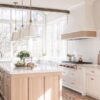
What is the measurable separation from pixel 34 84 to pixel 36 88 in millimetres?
102

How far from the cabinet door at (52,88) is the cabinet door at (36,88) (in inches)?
4.6

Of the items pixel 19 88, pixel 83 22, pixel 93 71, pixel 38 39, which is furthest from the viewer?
pixel 38 39

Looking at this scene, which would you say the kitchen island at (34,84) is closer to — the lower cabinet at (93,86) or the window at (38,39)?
the lower cabinet at (93,86)

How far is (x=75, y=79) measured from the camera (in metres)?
6.85

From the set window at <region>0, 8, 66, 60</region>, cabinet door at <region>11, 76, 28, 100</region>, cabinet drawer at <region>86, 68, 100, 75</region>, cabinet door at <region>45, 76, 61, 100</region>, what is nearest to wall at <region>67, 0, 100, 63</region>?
cabinet drawer at <region>86, 68, 100, 75</region>

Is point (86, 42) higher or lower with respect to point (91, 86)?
higher

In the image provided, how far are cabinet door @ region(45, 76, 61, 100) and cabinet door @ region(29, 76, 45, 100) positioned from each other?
12 centimetres

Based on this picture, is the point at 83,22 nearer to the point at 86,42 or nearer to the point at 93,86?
the point at 86,42

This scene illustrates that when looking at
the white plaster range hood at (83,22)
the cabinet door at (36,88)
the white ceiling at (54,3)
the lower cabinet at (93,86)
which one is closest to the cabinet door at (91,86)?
the lower cabinet at (93,86)

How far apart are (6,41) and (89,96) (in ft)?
15.4

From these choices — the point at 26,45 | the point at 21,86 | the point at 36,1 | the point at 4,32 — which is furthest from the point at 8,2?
the point at 21,86

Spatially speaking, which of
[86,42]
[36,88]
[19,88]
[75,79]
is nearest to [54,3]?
[86,42]

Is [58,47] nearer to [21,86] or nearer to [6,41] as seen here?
[6,41]

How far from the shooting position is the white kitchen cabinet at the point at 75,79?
21.1 ft
